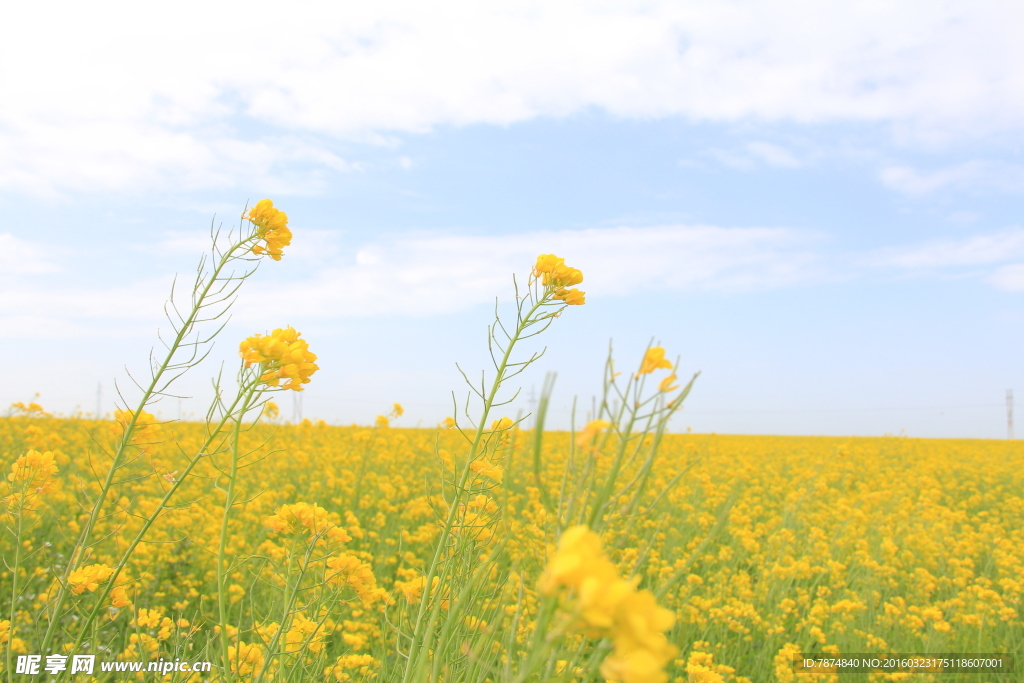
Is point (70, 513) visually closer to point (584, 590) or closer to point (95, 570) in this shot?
point (95, 570)

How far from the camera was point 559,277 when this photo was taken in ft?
5.67

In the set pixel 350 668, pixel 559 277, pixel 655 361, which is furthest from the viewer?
pixel 350 668

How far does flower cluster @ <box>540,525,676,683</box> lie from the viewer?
21.5 inches

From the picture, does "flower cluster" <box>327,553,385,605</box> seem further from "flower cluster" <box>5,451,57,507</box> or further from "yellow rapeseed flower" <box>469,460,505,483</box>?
"flower cluster" <box>5,451,57,507</box>

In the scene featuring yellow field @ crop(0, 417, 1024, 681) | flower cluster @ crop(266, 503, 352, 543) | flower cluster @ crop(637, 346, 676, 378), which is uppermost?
flower cluster @ crop(637, 346, 676, 378)

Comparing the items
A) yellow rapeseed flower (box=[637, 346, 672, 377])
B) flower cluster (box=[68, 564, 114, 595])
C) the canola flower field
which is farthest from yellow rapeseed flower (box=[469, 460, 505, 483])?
flower cluster (box=[68, 564, 114, 595])

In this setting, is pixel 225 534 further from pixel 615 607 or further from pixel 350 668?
pixel 350 668

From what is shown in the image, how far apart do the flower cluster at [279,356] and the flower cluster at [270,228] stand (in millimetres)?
571

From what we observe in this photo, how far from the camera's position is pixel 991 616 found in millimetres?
4008

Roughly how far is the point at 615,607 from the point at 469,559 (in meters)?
1.20

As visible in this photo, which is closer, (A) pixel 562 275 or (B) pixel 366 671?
(A) pixel 562 275

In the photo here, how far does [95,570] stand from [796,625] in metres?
3.64

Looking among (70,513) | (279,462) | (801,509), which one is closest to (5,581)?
(70,513)

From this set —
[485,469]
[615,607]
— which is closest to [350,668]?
[485,469]
